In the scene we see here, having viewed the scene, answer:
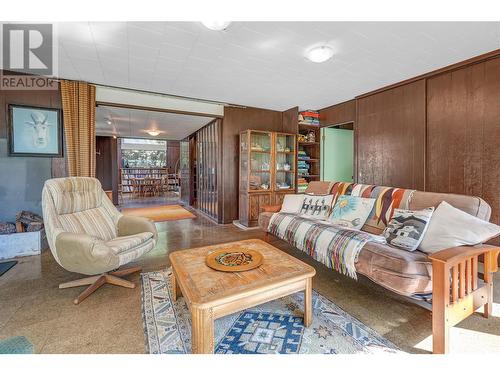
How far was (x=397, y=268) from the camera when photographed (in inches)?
61.6

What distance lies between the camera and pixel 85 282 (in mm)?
2076

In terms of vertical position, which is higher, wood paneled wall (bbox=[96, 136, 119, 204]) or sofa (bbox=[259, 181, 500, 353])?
wood paneled wall (bbox=[96, 136, 119, 204])

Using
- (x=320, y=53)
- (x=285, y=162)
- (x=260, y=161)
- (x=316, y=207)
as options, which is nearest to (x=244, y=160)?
(x=260, y=161)

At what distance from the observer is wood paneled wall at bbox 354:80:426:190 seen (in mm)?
3287

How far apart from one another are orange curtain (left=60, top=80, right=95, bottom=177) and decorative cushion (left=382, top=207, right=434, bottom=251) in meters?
3.85

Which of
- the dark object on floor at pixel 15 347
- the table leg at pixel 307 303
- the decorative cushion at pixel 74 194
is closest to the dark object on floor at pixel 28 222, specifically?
the decorative cushion at pixel 74 194

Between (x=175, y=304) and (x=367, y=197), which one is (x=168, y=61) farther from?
(x=367, y=197)

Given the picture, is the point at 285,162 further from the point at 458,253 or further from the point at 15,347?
the point at 15,347

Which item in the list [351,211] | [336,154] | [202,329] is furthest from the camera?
[336,154]

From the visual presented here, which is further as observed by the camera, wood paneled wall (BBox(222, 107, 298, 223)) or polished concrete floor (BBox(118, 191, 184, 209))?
polished concrete floor (BBox(118, 191, 184, 209))

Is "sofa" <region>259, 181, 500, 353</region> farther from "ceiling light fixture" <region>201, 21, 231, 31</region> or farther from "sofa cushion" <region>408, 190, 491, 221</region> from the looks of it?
"ceiling light fixture" <region>201, 21, 231, 31</region>

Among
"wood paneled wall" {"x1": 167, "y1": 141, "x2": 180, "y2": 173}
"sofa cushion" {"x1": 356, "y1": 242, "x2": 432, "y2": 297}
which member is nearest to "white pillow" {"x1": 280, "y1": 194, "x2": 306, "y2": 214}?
"sofa cushion" {"x1": 356, "y1": 242, "x2": 432, "y2": 297}

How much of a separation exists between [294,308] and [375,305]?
25.3 inches

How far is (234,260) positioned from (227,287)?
36cm
